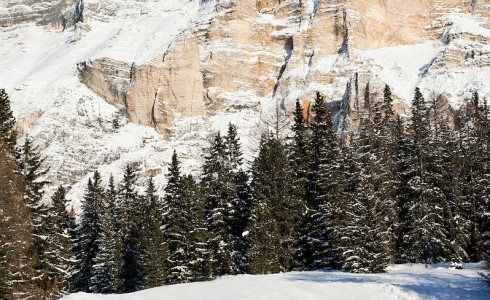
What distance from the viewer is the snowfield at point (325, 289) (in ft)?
67.0

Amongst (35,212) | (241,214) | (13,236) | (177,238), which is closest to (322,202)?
(241,214)

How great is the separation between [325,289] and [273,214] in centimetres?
1740

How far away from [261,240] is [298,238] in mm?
4743

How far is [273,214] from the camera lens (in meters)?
38.9

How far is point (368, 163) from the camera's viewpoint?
134 ft

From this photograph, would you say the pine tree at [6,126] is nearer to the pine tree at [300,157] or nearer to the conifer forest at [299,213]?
the conifer forest at [299,213]

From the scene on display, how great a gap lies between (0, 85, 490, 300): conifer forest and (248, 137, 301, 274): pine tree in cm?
7

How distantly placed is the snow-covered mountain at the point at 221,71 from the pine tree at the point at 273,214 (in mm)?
83982

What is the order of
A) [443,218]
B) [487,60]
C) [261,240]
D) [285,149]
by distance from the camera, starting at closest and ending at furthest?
[261,240], [443,218], [285,149], [487,60]

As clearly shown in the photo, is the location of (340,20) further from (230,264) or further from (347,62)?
(230,264)

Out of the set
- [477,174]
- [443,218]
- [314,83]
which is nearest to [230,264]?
[443,218]

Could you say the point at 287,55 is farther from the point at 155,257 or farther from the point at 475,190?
the point at 155,257

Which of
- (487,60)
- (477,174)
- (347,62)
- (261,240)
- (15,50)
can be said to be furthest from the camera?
(15,50)

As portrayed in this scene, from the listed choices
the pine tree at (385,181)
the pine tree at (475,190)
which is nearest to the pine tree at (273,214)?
the pine tree at (385,181)
